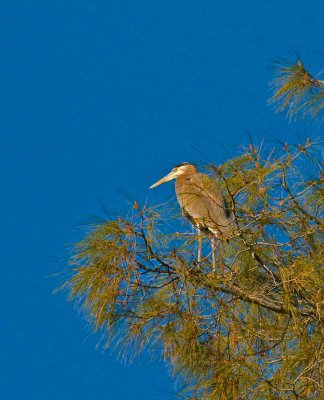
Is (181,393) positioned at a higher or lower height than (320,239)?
lower

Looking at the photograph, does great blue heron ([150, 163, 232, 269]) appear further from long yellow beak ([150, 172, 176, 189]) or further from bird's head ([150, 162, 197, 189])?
long yellow beak ([150, 172, 176, 189])

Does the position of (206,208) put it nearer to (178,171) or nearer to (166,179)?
(178,171)

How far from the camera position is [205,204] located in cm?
371

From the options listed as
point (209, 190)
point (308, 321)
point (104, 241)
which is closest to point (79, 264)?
point (104, 241)

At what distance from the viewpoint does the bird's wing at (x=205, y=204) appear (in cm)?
348

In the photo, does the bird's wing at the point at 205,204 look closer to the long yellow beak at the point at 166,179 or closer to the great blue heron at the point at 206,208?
the great blue heron at the point at 206,208

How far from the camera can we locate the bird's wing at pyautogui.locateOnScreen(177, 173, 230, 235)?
Answer: 3.48m

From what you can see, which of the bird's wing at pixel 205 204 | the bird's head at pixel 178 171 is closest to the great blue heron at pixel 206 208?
the bird's wing at pixel 205 204

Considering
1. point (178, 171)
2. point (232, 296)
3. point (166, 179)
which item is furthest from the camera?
point (166, 179)

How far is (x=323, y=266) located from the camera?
338 centimetres

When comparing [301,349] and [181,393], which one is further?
[181,393]

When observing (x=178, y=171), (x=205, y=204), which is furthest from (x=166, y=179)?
(x=205, y=204)

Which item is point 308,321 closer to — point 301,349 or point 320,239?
point 301,349

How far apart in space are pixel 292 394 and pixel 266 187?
0.61 metres
